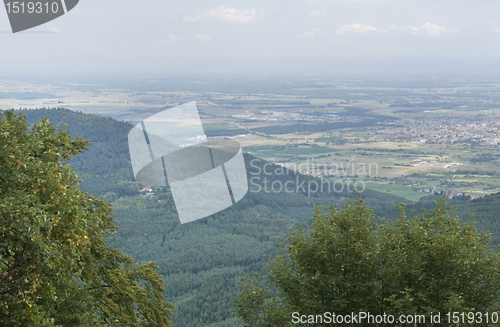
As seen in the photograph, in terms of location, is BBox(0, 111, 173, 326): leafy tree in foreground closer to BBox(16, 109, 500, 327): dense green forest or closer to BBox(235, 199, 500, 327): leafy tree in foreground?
BBox(235, 199, 500, 327): leafy tree in foreground

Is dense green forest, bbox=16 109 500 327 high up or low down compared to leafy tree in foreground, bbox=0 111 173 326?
down

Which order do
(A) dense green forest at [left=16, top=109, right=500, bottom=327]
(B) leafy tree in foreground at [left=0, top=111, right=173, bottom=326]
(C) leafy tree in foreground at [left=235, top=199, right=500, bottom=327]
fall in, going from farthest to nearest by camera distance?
(A) dense green forest at [left=16, top=109, right=500, bottom=327] < (C) leafy tree in foreground at [left=235, top=199, right=500, bottom=327] < (B) leafy tree in foreground at [left=0, top=111, right=173, bottom=326]

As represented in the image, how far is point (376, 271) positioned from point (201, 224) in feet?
206

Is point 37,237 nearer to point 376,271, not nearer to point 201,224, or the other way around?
point 376,271

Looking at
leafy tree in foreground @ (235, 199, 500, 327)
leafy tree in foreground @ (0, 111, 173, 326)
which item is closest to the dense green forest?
leafy tree in foreground @ (235, 199, 500, 327)

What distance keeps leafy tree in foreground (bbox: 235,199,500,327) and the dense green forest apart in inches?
799

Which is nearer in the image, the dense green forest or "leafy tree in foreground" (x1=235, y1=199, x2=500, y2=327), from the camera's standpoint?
"leafy tree in foreground" (x1=235, y1=199, x2=500, y2=327)

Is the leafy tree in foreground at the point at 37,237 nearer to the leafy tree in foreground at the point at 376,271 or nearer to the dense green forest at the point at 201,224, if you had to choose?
the leafy tree in foreground at the point at 376,271

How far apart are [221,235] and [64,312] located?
199 ft

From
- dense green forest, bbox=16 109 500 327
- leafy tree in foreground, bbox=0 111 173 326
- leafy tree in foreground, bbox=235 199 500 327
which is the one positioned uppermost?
leafy tree in foreground, bbox=0 111 173 326

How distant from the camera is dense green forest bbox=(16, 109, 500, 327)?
47875 mm

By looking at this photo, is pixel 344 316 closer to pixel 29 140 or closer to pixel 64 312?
pixel 64 312

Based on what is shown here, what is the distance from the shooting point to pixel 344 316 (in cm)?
1226

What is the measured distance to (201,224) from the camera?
243 feet
